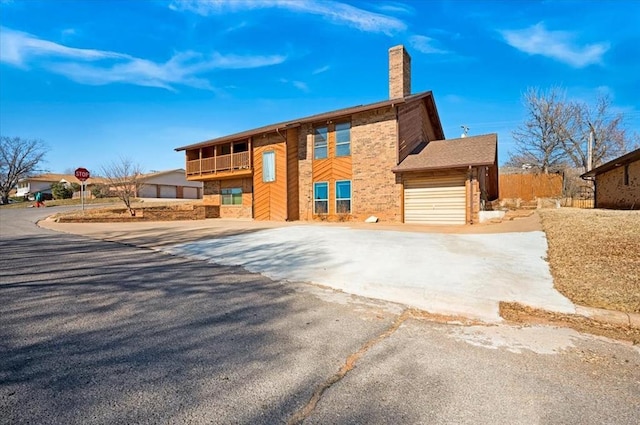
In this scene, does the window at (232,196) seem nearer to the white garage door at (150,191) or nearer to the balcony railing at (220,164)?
the balcony railing at (220,164)

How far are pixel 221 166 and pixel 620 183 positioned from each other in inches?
895

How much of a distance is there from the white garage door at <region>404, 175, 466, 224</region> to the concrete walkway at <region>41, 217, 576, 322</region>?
3.68 metres

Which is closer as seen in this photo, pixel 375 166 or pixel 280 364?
pixel 280 364

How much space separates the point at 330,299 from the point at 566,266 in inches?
185

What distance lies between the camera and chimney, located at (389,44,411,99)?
18625 millimetres

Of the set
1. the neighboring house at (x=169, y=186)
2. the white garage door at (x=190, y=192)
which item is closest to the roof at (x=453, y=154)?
the neighboring house at (x=169, y=186)

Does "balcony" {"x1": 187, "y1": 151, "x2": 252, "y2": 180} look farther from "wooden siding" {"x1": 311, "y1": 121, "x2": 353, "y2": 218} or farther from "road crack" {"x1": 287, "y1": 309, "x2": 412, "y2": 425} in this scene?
"road crack" {"x1": 287, "y1": 309, "x2": 412, "y2": 425}

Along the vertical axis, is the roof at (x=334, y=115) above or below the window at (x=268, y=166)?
above

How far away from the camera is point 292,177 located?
1908cm

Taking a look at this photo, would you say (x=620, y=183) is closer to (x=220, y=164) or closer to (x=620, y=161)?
(x=620, y=161)

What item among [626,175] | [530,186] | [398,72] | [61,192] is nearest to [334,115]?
[398,72]

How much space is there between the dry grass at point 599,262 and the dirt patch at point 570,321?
1.46 feet

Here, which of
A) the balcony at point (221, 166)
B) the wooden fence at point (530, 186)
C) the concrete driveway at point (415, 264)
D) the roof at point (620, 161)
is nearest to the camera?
the concrete driveway at point (415, 264)

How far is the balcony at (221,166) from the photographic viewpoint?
2100cm
